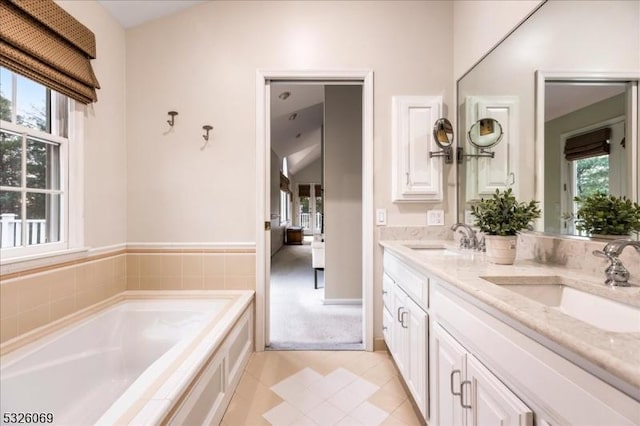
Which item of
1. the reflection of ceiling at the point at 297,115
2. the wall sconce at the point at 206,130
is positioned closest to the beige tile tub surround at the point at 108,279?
the wall sconce at the point at 206,130

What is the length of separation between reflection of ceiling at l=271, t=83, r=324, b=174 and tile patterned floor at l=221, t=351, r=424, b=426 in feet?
7.18

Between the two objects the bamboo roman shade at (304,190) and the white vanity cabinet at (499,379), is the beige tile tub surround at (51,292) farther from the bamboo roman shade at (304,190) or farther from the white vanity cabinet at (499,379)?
the bamboo roman shade at (304,190)

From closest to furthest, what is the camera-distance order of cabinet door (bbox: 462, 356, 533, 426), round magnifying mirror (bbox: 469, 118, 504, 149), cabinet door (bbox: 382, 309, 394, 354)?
1. cabinet door (bbox: 462, 356, 533, 426)
2. round magnifying mirror (bbox: 469, 118, 504, 149)
3. cabinet door (bbox: 382, 309, 394, 354)

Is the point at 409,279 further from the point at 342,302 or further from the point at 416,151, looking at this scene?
the point at 342,302

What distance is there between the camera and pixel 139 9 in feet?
6.63

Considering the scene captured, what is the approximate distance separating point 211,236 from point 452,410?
1855 millimetres

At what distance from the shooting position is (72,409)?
1.34 meters

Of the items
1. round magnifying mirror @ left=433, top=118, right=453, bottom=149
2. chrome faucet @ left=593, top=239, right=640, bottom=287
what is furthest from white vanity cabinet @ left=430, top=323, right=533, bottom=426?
round magnifying mirror @ left=433, top=118, right=453, bottom=149

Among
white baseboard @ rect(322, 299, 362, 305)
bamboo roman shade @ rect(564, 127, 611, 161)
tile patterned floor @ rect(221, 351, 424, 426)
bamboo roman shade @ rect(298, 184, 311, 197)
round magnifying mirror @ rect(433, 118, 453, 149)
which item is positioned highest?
bamboo roman shade @ rect(298, 184, 311, 197)

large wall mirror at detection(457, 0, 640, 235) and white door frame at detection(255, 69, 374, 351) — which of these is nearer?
large wall mirror at detection(457, 0, 640, 235)

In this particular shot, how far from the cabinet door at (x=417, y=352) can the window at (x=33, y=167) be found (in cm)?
207

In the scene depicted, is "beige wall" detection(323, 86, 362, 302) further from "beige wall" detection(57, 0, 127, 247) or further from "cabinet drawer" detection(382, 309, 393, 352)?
"beige wall" detection(57, 0, 127, 247)

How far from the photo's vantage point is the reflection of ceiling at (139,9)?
1938 millimetres

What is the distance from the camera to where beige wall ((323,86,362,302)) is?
10.5ft
